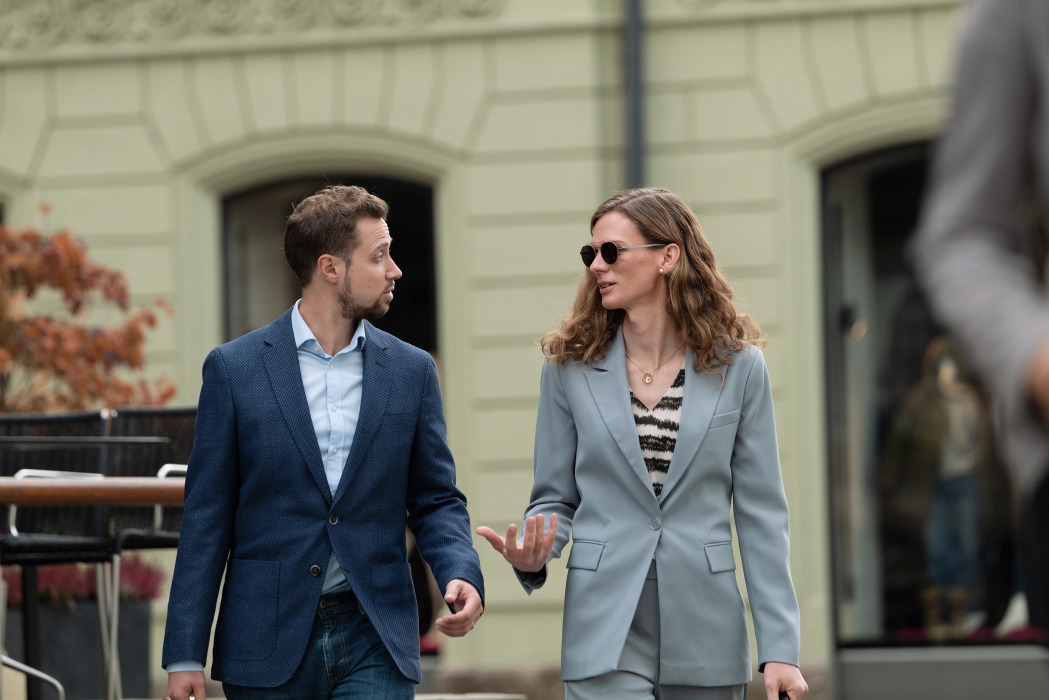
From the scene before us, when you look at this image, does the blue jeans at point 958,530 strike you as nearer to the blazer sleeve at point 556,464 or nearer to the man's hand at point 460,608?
the blazer sleeve at point 556,464

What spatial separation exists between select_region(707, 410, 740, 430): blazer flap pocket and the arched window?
6429mm

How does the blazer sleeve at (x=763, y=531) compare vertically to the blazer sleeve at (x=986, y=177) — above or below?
below

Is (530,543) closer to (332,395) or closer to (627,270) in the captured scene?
(332,395)

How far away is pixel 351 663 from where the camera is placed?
10.8ft

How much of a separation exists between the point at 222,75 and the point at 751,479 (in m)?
7.07

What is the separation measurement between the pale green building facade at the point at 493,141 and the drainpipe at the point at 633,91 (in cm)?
7

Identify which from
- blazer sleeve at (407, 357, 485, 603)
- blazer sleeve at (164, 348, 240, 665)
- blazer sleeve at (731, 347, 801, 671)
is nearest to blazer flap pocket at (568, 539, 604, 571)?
blazer sleeve at (407, 357, 485, 603)

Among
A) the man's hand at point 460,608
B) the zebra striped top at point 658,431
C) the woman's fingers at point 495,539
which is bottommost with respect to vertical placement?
A: the man's hand at point 460,608

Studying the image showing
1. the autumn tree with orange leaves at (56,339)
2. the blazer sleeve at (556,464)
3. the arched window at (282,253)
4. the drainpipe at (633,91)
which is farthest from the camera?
the arched window at (282,253)

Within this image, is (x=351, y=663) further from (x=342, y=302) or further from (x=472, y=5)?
(x=472, y=5)

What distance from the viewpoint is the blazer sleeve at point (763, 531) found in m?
3.43

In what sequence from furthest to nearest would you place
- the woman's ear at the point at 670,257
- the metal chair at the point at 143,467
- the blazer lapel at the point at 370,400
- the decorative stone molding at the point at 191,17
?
the decorative stone molding at the point at 191,17
the metal chair at the point at 143,467
the woman's ear at the point at 670,257
the blazer lapel at the point at 370,400

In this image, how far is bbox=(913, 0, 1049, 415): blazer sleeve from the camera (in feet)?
4.03

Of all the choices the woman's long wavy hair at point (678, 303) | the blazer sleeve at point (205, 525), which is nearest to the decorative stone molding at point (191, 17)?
the woman's long wavy hair at point (678, 303)
